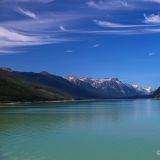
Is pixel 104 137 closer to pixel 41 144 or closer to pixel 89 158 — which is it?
pixel 41 144

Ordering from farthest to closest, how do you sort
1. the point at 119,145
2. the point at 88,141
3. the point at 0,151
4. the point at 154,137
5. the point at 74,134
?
the point at 74,134, the point at 154,137, the point at 88,141, the point at 119,145, the point at 0,151

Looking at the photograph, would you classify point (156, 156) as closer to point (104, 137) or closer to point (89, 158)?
point (89, 158)

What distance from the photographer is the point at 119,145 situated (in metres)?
48.1

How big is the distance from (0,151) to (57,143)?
902 cm

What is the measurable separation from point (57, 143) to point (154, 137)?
1344 cm

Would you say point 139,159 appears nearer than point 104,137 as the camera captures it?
Yes

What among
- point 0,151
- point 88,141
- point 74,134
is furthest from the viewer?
Result: point 74,134

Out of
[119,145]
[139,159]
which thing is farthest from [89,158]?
[119,145]

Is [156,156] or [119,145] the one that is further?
[119,145]

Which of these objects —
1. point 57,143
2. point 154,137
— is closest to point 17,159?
point 57,143

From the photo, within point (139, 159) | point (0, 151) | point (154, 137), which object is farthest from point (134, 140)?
point (0, 151)

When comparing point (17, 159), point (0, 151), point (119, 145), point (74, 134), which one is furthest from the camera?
point (74, 134)

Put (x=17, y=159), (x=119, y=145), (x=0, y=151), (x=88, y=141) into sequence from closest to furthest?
(x=17, y=159), (x=0, y=151), (x=119, y=145), (x=88, y=141)

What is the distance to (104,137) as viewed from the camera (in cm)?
5653
